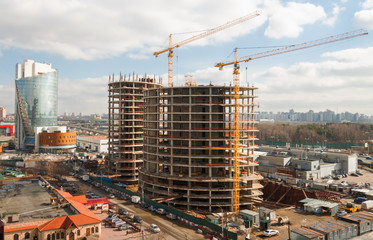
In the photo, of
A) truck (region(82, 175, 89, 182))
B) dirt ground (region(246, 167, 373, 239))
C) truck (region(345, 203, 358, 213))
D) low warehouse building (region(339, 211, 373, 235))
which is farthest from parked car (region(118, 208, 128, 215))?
truck (region(345, 203, 358, 213))

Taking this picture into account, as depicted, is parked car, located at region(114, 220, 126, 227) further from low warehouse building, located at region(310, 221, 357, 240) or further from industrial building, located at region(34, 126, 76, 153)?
industrial building, located at region(34, 126, 76, 153)

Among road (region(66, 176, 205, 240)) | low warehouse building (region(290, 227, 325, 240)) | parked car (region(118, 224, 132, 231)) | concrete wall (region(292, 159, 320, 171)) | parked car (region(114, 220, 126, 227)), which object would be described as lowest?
road (region(66, 176, 205, 240))

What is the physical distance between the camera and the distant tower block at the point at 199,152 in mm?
62969

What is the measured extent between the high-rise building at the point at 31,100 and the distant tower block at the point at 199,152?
130249mm

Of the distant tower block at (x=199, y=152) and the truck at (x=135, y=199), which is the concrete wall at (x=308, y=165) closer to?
the distant tower block at (x=199, y=152)

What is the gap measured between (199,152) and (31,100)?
161472 millimetres

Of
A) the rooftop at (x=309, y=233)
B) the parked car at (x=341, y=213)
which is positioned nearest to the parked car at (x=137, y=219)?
the rooftop at (x=309, y=233)

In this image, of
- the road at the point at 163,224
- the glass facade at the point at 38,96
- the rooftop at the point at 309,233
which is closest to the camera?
the rooftop at the point at 309,233

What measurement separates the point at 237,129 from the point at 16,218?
151 ft

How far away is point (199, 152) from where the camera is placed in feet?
218

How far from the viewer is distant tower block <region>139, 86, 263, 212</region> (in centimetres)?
6297

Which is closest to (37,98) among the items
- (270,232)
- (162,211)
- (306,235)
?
(162,211)

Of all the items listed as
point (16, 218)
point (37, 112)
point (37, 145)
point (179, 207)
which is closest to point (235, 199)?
point (179, 207)

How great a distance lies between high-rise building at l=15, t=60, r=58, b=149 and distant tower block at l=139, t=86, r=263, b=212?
13025 cm
